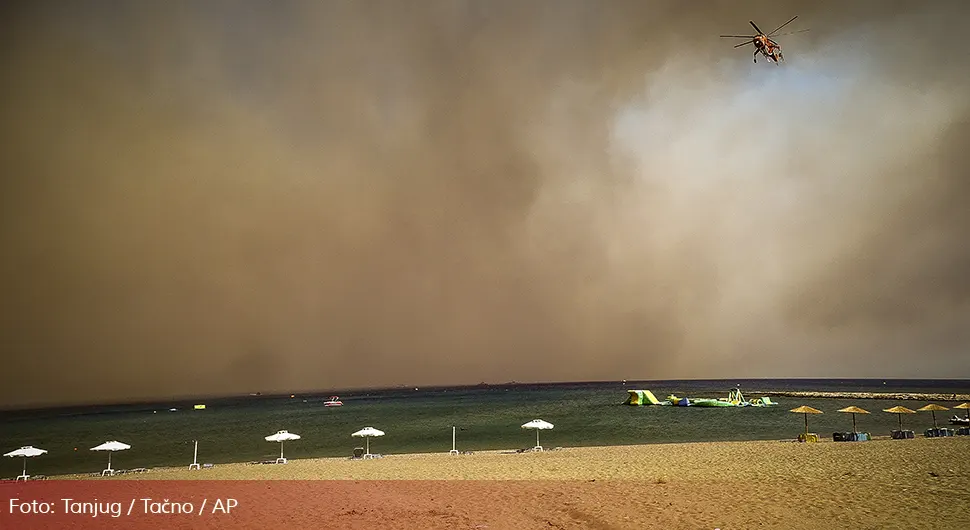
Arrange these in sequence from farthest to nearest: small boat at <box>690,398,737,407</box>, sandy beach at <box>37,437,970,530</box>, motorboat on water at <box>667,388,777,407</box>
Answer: motorboat on water at <box>667,388,777,407</box> → small boat at <box>690,398,737,407</box> → sandy beach at <box>37,437,970,530</box>

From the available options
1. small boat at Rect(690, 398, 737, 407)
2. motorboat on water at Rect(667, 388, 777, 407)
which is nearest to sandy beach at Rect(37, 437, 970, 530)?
→ small boat at Rect(690, 398, 737, 407)

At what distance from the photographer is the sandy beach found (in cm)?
1434

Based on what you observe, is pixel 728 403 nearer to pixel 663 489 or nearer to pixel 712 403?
pixel 712 403

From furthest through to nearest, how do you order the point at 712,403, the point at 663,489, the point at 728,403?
1. the point at 712,403
2. the point at 728,403
3. the point at 663,489

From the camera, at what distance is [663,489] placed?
59.7 feet

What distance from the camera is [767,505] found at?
15523 millimetres

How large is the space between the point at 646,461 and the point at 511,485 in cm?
1044

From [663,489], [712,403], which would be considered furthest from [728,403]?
[663,489]

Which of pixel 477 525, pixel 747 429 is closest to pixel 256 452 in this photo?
pixel 477 525

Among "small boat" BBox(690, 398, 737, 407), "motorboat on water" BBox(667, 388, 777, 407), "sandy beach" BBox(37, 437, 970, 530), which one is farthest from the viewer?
"motorboat on water" BBox(667, 388, 777, 407)

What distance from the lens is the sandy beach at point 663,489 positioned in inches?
564

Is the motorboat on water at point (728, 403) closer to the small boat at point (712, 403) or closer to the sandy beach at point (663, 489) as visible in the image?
the small boat at point (712, 403)

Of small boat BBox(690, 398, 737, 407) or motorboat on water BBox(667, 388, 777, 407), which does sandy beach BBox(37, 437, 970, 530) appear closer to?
small boat BBox(690, 398, 737, 407)

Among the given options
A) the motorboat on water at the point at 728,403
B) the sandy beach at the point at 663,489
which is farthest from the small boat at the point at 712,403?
the sandy beach at the point at 663,489
